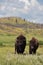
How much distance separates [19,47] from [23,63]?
14.7 m

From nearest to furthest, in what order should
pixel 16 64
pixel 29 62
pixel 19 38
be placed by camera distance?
pixel 16 64
pixel 29 62
pixel 19 38

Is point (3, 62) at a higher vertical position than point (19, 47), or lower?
higher

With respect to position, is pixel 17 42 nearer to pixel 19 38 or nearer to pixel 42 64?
pixel 19 38

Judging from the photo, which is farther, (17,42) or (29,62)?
(17,42)

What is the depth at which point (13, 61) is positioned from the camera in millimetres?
14180

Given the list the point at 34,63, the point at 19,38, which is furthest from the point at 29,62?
the point at 19,38

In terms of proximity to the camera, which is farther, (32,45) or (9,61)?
(32,45)

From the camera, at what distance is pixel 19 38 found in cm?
2819

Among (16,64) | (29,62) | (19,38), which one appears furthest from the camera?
(19,38)

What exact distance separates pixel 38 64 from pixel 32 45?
1426 centimetres

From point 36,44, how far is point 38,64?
47.3ft

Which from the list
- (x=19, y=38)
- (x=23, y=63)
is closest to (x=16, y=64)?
Answer: (x=23, y=63)

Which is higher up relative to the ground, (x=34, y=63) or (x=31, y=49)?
(x=34, y=63)

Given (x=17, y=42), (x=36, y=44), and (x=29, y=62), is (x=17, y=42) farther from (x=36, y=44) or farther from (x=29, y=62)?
(x=29, y=62)
